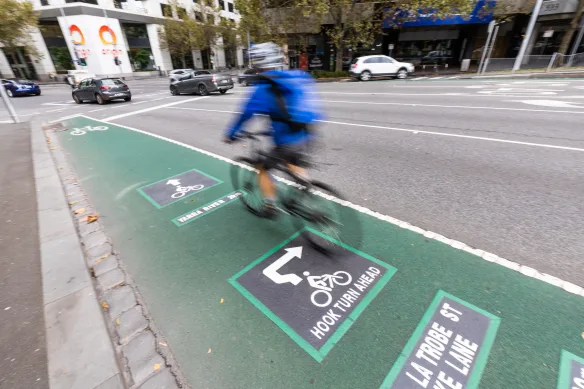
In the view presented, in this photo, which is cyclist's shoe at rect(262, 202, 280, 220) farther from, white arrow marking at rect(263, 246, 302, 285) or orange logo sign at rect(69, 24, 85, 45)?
orange logo sign at rect(69, 24, 85, 45)

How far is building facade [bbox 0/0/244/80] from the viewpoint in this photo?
36531mm

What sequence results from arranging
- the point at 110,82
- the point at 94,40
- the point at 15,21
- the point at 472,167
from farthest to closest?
the point at 94,40 < the point at 15,21 < the point at 110,82 < the point at 472,167

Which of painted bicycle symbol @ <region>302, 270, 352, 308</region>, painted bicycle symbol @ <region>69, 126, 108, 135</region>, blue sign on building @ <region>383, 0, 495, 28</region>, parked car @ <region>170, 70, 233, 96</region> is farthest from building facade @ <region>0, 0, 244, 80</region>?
painted bicycle symbol @ <region>302, 270, 352, 308</region>

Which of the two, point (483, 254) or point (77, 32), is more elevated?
point (77, 32)

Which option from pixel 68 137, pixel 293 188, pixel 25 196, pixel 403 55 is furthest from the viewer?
pixel 403 55

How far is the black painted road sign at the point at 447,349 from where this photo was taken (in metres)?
1.80

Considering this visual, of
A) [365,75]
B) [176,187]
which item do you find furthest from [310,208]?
[365,75]

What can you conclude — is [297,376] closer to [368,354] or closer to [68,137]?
[368,354]

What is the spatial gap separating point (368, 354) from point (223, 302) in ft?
4.36

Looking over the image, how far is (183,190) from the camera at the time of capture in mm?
4633

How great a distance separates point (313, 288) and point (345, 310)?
1.21 ft

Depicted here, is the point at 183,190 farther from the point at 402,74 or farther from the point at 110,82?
the point at 402,74

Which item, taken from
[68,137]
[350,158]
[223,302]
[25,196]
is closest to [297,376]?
[223,302]

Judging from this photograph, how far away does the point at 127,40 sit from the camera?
42438 millimetres
